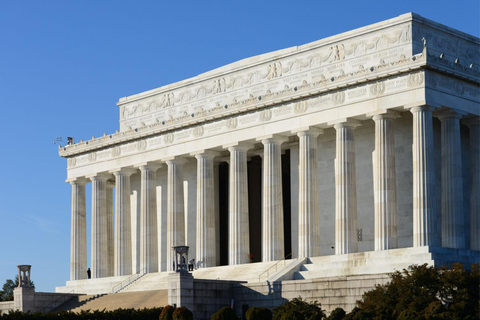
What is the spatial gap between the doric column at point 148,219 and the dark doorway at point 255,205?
7.91m

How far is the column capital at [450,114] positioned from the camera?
231ft

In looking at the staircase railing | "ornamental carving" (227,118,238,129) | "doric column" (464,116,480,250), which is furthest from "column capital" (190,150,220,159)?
"doric column" (464,116,480,250)

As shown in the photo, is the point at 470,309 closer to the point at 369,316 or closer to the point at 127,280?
the point at 369,316

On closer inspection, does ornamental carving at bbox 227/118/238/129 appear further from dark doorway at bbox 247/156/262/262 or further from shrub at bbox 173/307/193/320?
shrub at bbox 173/307/193/320

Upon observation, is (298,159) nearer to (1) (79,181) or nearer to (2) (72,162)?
(1) (79,181)

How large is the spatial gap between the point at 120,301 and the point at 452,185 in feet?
80.1

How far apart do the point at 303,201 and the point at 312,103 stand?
6988 mm

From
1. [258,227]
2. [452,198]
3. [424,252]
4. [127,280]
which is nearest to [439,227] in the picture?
[452,198]

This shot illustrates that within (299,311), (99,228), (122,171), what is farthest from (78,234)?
(299,311)

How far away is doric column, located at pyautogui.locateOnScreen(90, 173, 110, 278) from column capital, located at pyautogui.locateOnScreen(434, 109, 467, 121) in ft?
108

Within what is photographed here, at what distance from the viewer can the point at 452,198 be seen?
6988 centimetres

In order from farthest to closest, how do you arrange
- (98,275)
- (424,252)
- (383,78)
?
(98,275) < (383,78) < (424,252)

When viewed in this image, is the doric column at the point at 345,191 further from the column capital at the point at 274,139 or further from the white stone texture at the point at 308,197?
the column capital at the point at 274,139

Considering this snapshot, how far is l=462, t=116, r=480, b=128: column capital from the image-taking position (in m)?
72.9
